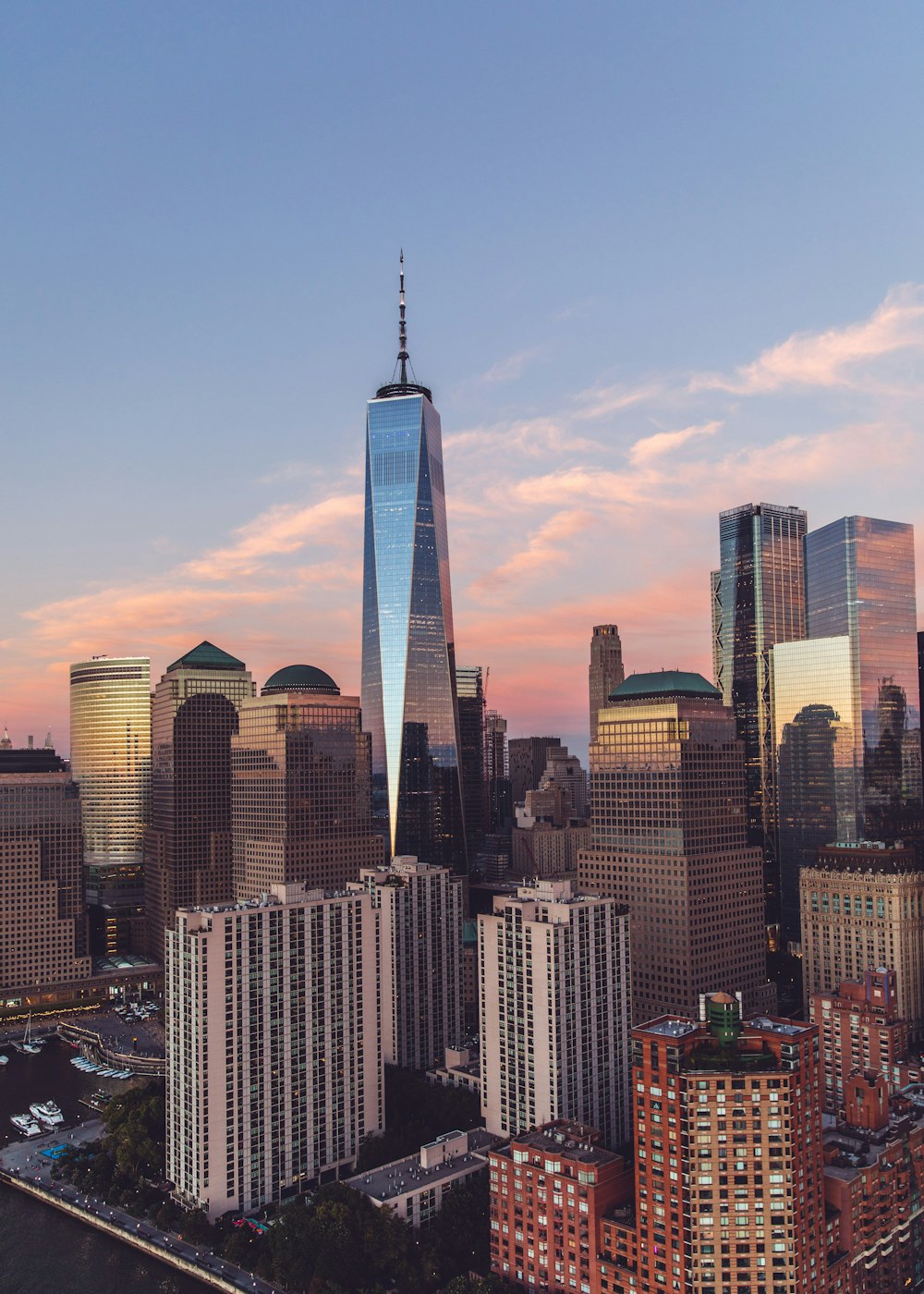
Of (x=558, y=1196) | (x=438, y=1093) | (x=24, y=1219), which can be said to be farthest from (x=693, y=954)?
(x=24, y=1219)

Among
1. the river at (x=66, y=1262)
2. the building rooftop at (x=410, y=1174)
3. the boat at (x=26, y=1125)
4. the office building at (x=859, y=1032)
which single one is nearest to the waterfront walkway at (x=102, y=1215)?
the river at (x=66, y=1262)

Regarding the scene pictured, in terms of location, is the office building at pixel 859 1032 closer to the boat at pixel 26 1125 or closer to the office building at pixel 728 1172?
the office building at pixel 728 1172

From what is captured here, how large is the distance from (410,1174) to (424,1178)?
8.47 feet

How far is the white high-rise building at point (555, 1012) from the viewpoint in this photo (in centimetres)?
14750

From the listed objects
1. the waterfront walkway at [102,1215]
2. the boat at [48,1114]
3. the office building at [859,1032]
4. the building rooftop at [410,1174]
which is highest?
the office building at [859,1032]

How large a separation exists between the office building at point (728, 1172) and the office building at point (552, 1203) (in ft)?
21.8

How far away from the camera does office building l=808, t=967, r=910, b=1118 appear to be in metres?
169

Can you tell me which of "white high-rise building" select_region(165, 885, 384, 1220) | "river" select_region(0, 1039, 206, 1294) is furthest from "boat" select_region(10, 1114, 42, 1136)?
"white high-rise building" select_region(165, 885, 384, 1220)

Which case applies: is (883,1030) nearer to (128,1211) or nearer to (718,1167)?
(718,1167)

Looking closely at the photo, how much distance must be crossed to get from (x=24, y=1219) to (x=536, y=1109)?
73515mm

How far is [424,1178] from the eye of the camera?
137 meters

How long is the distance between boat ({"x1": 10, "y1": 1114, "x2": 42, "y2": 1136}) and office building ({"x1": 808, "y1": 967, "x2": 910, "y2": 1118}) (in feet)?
428

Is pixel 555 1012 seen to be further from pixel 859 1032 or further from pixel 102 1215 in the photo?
pixel 102 1215

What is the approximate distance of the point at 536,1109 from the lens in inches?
5822
